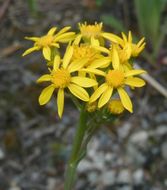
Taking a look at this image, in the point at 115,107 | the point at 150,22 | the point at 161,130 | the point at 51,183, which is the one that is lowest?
the point at 51,183

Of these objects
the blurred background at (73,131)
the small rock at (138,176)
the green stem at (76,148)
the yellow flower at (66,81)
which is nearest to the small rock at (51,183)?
the blurred background at (73,131)

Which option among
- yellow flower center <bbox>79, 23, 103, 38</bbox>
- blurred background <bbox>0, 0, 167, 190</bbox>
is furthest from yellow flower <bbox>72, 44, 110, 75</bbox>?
blurred background <bbox>0, 0, 167, 190</bbox>

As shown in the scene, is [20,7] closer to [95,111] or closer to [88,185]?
[88,185]

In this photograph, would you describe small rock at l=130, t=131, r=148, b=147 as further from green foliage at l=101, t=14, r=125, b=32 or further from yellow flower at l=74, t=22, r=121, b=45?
yellow flower at l=74, t=22, r=121, b=45

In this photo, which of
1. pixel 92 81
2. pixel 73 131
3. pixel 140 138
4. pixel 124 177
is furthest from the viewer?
pixel 73 131

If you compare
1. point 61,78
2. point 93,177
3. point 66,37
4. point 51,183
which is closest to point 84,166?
point 93,177

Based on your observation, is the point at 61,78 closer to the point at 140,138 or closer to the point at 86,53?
the point at 86,53
